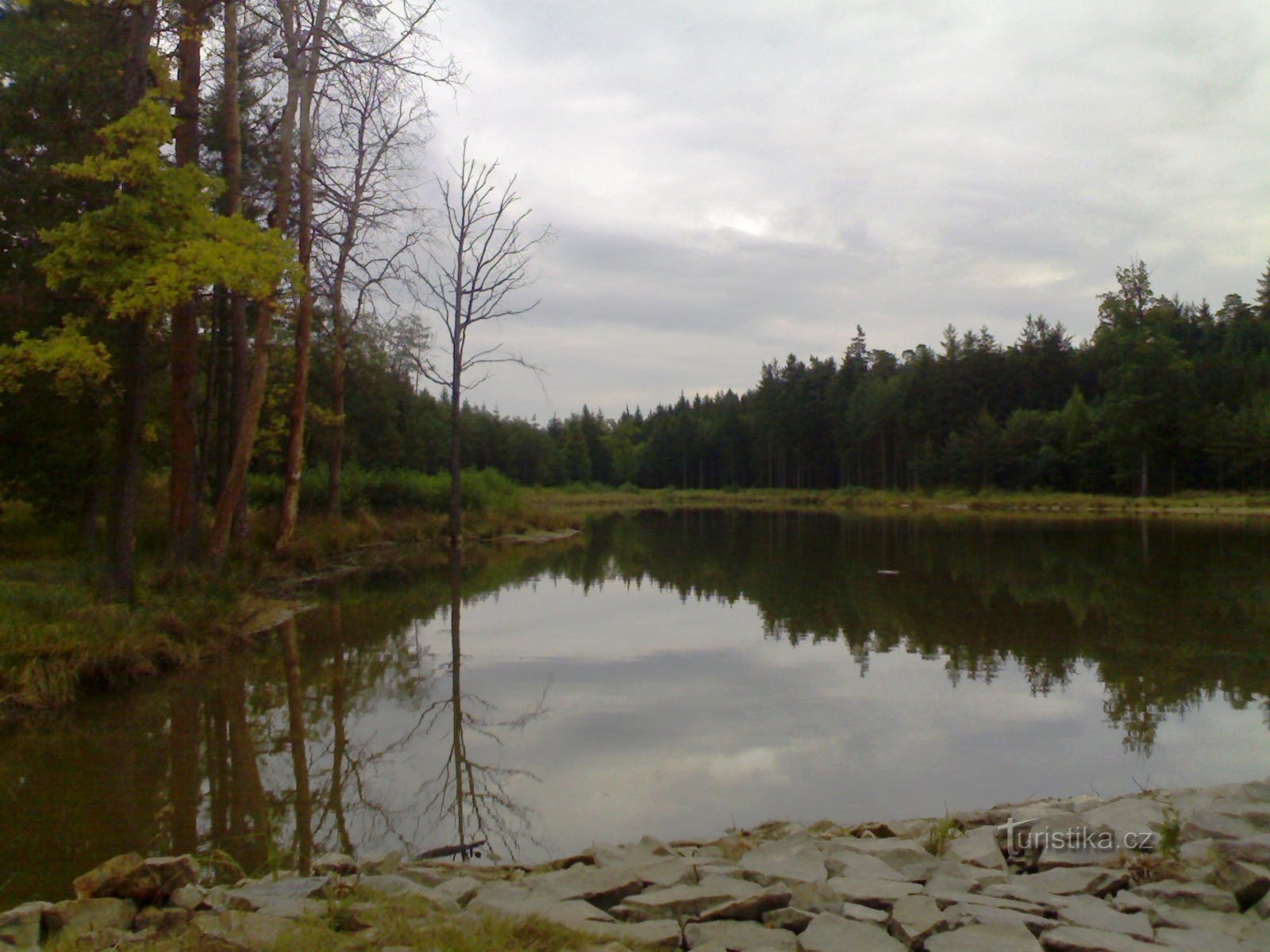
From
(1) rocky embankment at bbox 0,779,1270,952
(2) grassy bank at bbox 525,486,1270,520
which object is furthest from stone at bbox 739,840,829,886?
(2) grassy bank at bbox 525,486,1270,520

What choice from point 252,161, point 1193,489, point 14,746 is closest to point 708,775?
point 14,746

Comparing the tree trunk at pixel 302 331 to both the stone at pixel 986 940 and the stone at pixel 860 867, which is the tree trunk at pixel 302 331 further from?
the stone at pixel 986 940

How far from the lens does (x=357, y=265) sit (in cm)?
1875

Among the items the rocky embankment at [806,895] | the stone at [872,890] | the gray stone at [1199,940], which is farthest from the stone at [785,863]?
the gray stone at [1199,940]

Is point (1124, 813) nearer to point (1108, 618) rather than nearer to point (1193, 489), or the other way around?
point (1108, 618)

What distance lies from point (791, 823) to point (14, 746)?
5777mm

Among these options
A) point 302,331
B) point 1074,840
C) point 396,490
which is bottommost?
point 1074,840

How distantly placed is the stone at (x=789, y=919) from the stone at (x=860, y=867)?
0.55 metres

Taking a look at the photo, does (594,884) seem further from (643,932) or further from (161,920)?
(161,920)

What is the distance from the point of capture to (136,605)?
10227 mm

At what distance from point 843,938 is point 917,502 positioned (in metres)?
64.8

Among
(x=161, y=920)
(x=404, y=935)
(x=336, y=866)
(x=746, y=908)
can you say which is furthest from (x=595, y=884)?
(x=161, y=920)

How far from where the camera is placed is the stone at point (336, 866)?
457cm

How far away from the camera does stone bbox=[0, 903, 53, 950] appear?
135 inches
